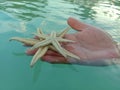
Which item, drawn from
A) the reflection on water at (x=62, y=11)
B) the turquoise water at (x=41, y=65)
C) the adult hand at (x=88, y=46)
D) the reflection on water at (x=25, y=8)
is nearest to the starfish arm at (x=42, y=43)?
the adult hand at (x=88, y=46)

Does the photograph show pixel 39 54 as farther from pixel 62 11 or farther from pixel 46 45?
Result: pixel 62 11

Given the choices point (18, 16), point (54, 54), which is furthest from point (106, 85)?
point (18, 16)

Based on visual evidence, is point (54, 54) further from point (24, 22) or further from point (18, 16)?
point (18, 16)

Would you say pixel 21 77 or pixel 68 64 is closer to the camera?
pixel 21 77

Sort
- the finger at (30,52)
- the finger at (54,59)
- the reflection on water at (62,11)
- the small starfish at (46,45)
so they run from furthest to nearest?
the reflection on water at (62,11) < the finger at (30,52) < the finger at (54,59) < the small starfish at (46,45)

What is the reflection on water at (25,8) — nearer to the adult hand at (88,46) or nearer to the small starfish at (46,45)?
the adult hand at (88,46)

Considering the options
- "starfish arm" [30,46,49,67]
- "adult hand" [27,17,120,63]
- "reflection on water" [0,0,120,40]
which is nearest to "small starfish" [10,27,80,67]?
"starfish arm" [30,46,49,67]
